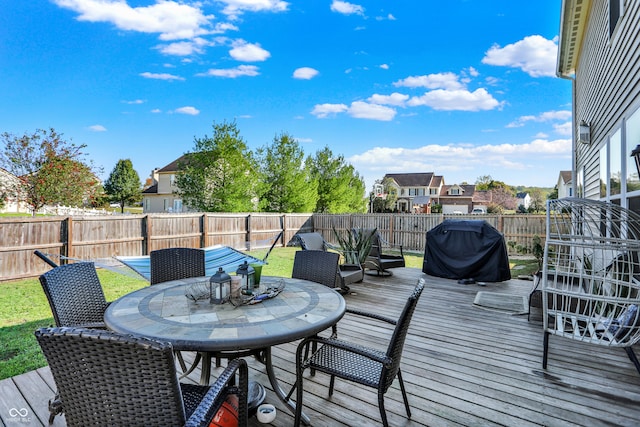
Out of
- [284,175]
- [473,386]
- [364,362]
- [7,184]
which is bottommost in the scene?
[473,386]

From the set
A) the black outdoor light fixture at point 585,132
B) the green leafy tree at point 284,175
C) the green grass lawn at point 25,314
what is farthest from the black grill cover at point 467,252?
the green leafy tree at point 284,175

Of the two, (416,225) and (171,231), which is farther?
(416,225)

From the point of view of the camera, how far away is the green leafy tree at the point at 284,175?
1630 centimetres

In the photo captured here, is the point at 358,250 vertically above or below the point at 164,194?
below

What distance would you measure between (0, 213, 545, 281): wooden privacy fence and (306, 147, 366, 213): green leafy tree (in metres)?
6.27

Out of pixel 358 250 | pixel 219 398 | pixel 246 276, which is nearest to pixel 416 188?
pixel 358 250

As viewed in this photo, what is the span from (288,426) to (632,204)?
381 centimetres

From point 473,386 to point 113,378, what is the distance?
2.32 metres

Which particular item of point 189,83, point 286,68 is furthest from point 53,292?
point 189,83

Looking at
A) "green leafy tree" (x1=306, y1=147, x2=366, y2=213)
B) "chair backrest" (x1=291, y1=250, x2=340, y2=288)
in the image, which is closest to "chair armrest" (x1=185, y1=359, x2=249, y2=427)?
"chair backrest" (x1=291, y1=250, x2=340, y2=288)

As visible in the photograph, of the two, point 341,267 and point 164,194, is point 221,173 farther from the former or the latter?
point 164,194

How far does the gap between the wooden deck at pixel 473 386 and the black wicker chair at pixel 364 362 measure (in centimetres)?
28

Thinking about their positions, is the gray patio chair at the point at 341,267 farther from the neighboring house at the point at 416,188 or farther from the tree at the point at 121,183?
the tree at the point at 121,183

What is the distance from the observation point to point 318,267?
2.95 meters
